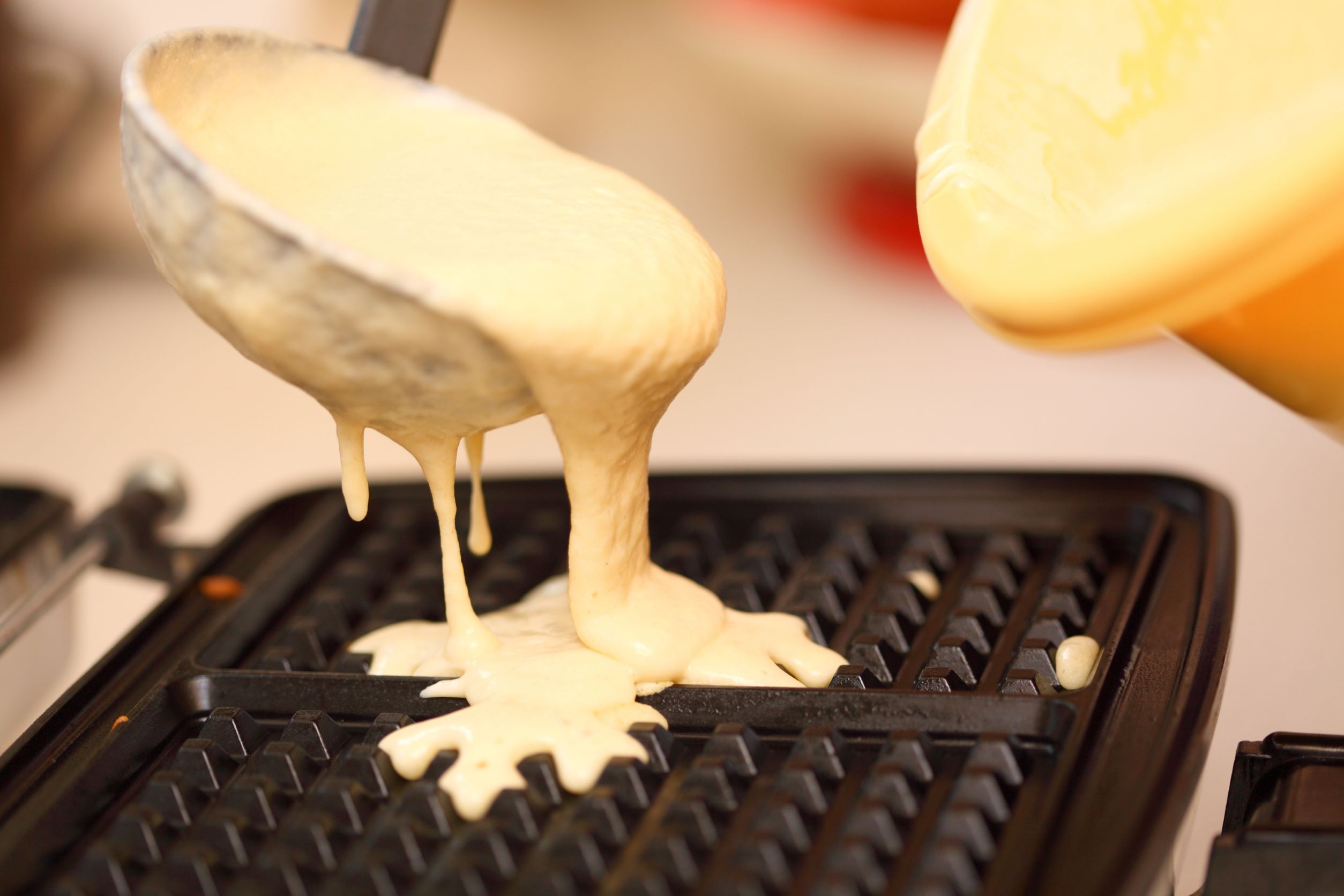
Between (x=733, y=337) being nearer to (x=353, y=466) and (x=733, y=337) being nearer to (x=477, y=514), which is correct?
(x=477, y=514)

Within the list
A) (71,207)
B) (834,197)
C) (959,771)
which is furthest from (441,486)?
(71,207)

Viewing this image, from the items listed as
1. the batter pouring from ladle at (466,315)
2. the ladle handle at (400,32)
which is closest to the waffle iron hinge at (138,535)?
the batter pouring from ladle at (466,315)

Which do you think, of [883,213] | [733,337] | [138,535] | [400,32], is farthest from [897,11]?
[138,535]

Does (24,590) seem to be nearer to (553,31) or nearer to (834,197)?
(834,197)

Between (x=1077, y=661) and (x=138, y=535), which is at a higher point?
(x=1077, y=661)

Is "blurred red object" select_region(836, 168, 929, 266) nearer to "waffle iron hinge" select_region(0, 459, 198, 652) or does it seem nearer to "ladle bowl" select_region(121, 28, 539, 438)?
"waffle iron hinge" select_region(0, 459, 198, 652)

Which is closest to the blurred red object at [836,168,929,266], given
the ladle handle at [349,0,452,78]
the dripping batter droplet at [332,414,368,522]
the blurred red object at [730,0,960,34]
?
the blurred red object at [730,0,960,34]
